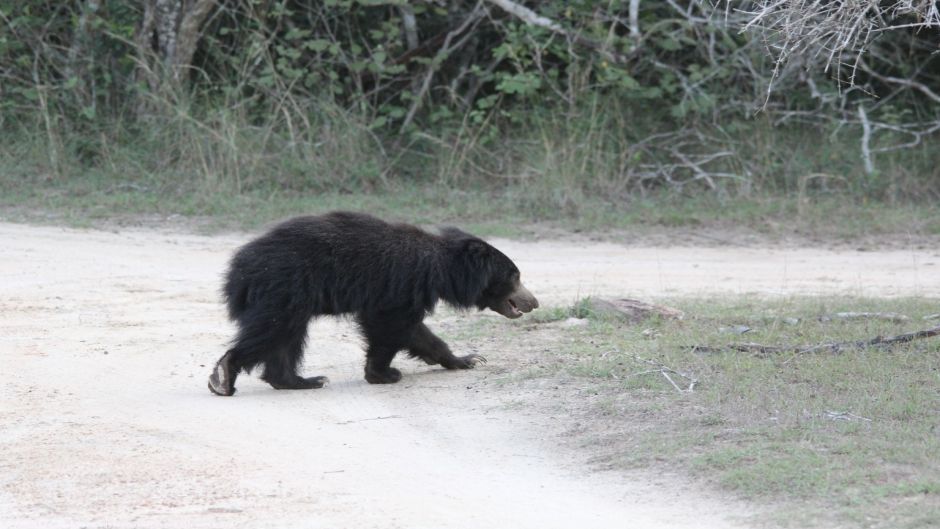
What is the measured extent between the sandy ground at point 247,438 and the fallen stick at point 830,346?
4.11ft

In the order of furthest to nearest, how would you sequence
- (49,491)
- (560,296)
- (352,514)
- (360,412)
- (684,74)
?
(684,74), (560,296), (360,412), (49,491), (352,514)

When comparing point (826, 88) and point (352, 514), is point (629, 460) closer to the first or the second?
point (352, 514)

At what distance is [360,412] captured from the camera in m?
5.98

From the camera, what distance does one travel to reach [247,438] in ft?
17.8

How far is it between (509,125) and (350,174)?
6.60ft

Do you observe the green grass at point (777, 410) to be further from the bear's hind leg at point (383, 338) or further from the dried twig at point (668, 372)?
the bear's hind leg at point (383, 338)

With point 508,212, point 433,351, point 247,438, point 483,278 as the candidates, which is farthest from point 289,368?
point 508,212

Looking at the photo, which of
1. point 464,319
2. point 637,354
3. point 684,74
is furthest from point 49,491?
point 684,74

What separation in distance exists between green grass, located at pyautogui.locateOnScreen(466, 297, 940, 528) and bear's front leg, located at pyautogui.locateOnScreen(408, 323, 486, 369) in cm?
47

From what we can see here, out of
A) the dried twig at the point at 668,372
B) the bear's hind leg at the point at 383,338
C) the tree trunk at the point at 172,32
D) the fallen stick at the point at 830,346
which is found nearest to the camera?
the dried twig at the point at 668,372

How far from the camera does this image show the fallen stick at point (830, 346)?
684 cm

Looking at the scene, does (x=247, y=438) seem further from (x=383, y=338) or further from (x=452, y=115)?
(x=452, y=115)

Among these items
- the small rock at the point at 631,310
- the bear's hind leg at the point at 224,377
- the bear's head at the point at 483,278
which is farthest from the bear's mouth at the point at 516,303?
the bear's hind leg at the point at 224,377

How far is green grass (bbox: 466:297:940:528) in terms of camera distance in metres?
4.48
